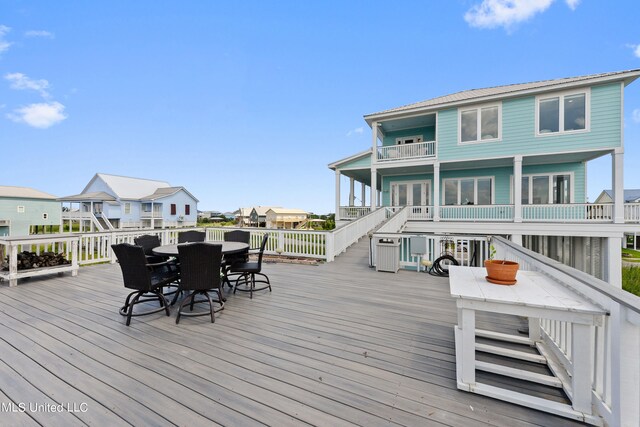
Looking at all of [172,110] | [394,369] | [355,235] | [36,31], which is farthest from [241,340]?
[172,110]

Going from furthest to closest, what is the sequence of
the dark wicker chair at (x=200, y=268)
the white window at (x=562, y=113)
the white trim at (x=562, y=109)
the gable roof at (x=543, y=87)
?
the white window at (x=562, y=113) < the white trim at (x=562, y=109) < the gable roof at (x=543, y=87) < the dark wicker chair at (x=200, y=268)

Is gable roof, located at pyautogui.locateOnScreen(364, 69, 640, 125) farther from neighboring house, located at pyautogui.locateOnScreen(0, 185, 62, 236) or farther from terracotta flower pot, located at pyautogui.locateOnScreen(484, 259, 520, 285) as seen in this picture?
neighboring house, located at pyautogui.locateOnScreen(0, 185, 62, 236)

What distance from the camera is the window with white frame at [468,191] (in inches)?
478

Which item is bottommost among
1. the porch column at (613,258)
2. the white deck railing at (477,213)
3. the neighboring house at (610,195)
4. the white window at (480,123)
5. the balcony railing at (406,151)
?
the porch column at (613,258)

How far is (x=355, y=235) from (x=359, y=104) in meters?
11.8

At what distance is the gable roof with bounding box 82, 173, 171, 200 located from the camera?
25.5 metres

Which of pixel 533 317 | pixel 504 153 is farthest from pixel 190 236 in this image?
pixel 504 153

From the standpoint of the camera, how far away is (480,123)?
10.7 meters

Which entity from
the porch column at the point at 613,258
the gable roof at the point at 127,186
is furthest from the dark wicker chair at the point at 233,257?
the gable roof at the point at 127,186

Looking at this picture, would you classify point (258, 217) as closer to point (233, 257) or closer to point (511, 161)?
point (511, 161)

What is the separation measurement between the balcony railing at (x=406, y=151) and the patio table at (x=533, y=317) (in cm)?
1020

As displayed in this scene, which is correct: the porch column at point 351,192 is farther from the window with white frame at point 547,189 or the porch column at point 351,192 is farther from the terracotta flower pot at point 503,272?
the terracotta flower pot at point 503,272

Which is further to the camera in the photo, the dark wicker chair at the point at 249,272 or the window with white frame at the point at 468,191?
the window with white frame at the point at 468,191

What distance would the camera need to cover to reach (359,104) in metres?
17.8
